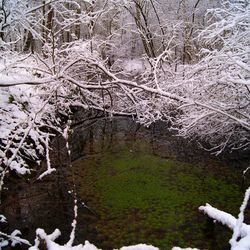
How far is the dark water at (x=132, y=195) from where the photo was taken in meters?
5.38

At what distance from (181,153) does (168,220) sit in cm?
363

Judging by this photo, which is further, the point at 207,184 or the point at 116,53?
the point at 116,53

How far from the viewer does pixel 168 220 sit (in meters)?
5.82

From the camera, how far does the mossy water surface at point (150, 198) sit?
17.4 ft

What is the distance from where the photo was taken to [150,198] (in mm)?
6590

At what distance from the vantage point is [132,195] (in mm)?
6707

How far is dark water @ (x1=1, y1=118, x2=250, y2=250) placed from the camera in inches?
212

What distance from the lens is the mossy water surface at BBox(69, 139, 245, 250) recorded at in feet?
17.4

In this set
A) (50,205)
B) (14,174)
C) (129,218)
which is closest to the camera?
(129,218)

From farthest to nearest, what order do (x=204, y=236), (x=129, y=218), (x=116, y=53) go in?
(x=116, y=53) → (x=129, y=218) → (x=204, y=236)

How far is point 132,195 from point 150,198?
32 centimetres

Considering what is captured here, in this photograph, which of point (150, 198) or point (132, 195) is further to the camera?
point (132, 195)

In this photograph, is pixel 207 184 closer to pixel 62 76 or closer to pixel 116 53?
pixel 62 76

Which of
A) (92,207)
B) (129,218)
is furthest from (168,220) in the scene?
(92,207)
